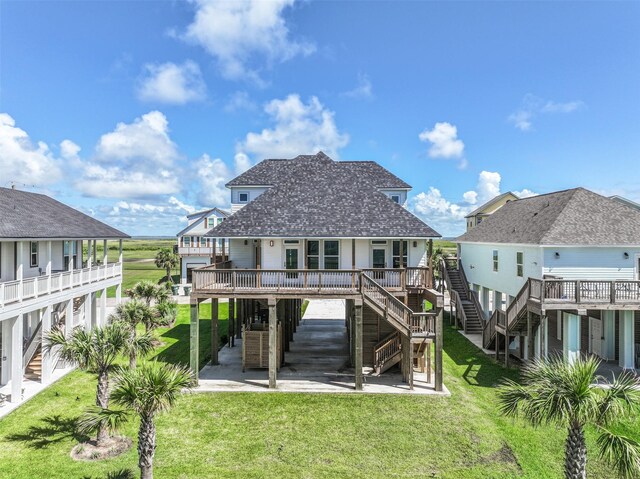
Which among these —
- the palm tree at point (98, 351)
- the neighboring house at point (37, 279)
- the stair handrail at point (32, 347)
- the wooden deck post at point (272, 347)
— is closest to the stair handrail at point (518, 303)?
the wooden deck post at point (272, 347)

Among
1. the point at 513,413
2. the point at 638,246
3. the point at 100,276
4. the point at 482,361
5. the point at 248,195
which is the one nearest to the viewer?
the point at 513,413

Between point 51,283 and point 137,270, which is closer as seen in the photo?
point 51,283

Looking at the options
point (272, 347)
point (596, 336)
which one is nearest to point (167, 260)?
point (272, 347)

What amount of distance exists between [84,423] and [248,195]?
17.8 m

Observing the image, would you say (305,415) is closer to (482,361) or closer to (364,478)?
(364,478)

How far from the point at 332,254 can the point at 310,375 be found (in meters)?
5.56

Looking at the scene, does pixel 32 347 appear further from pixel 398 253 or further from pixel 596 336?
pixel 596 336

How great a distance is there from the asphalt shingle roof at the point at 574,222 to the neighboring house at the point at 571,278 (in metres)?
0.04

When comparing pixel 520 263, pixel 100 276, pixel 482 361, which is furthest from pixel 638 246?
pixel 100 276

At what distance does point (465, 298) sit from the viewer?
27.7m

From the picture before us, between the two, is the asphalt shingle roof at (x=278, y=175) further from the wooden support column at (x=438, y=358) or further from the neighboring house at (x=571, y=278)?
the wooden support column at (x=438, y=358)

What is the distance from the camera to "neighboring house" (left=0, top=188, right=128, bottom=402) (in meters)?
14.2

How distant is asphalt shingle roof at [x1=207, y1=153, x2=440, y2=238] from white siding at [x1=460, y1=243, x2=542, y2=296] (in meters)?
6.06

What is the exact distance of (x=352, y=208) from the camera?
59.5 ft
